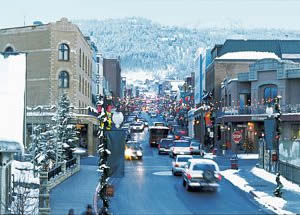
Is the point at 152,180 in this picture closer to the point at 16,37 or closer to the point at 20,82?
the point at 20,82

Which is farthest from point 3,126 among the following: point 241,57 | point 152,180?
point 241,57

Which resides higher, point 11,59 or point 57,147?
point 11,59

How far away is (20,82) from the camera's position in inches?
1012

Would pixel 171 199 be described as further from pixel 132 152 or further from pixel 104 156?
pixel 132 152

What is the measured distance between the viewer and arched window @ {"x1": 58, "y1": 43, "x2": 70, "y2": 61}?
64.2 m

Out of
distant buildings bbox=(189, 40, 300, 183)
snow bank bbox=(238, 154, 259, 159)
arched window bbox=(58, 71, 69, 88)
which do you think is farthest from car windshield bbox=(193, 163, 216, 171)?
snow bank bbox=(238, 154, 259, 159)

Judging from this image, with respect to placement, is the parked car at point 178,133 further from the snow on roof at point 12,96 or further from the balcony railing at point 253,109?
the snow on roof at point 12,96

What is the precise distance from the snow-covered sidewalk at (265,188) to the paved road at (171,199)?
1.99 ft

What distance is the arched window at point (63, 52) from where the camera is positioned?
64.2 meters

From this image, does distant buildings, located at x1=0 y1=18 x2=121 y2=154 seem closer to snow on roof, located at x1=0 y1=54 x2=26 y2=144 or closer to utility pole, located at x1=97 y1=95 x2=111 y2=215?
snow on roof, located at x1=0 y1=54 x2=26 y2=144

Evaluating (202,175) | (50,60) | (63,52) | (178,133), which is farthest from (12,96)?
(178,133)

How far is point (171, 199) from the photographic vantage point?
30906 mm

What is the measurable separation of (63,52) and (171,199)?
119 feet

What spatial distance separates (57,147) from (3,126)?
908 inches
